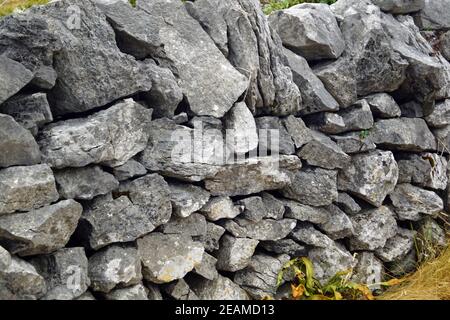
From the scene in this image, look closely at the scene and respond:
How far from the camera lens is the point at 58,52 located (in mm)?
4812

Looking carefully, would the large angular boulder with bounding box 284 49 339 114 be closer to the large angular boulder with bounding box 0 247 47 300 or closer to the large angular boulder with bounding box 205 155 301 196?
the large angular boulder with bounding box 205 155 301 196

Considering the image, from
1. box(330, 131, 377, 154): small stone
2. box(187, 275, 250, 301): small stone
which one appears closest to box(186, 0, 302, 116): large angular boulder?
box(330, 131, 377, 154): small stone

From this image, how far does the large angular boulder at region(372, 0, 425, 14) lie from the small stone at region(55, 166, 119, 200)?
17.7 feet

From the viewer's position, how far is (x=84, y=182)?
4914mm

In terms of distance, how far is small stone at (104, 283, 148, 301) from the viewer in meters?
5.09

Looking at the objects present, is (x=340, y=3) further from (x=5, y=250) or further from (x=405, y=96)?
(x=5, y=250)

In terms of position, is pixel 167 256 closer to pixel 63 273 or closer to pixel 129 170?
pixel 129 170

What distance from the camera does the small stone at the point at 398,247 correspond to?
25.3ft

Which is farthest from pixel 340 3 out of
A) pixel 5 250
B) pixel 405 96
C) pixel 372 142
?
pixel 5 250

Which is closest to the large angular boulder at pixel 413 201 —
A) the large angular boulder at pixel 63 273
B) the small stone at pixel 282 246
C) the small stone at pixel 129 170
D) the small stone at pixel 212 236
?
the small stone at pixel 282 246

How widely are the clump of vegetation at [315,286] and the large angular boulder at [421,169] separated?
6.76ft

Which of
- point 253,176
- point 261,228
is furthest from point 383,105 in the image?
point 261,228
